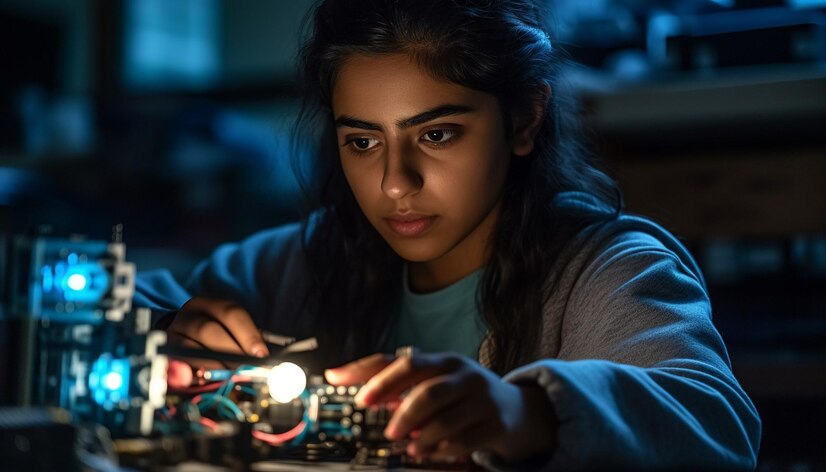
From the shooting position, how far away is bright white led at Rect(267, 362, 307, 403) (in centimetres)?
79

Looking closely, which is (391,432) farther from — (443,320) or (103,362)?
(443,320)

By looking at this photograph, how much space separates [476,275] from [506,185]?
137 millimetres

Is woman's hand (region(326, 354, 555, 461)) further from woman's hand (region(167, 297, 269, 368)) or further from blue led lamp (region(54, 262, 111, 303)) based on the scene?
woman's hand (region(167, 297, 269, 368))

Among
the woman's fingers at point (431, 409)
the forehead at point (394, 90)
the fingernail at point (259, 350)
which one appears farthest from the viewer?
the forehead at point (394, 90)

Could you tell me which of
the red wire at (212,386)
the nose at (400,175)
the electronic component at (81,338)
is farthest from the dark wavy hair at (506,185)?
the electronic component at (81,338)

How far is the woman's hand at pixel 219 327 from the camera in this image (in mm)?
1008

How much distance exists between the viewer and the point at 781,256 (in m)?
2.58

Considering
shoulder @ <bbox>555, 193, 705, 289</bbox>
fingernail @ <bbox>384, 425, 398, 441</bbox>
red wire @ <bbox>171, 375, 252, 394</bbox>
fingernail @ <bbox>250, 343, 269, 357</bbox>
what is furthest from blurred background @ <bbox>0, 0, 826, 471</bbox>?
fingernail @ <bbox>384, 425, 398, 441</bbox>

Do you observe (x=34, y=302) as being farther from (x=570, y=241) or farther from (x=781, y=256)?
(x=781, y=256)

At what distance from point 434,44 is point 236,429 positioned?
0.62 m

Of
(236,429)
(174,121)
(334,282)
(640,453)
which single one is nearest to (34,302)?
(236,429)

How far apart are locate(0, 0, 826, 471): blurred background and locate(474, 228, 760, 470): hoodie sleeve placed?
433mm

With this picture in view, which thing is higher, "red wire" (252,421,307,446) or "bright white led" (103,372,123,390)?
"bright white led" (103,372,123,390)

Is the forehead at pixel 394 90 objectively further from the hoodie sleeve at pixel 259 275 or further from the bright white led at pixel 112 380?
the bright white led at pixel 112 380
